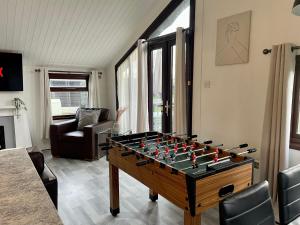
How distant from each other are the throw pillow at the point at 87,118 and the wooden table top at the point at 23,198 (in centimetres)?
328

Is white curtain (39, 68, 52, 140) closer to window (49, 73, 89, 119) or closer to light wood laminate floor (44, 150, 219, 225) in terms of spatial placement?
window (49, 73, 89, 119)

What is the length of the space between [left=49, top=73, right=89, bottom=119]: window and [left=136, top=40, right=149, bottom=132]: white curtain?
1.96 meters

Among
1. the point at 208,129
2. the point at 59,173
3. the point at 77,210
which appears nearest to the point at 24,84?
the point at 59,173

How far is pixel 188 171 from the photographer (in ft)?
5.23

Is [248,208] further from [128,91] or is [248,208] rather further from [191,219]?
[128,91]

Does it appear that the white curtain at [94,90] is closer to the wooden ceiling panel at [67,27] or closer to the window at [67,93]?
the window at [67,93]

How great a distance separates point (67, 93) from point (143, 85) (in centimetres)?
222

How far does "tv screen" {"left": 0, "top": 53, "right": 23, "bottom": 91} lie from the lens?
162 inches

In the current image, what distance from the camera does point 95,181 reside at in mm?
3396

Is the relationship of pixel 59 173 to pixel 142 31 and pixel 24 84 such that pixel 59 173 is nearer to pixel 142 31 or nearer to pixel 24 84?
pixel 24 84

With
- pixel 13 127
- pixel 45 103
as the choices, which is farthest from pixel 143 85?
pixel 13 127

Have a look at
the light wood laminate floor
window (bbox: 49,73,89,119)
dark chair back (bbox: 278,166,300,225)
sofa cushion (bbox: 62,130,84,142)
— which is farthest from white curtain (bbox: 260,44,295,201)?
window (bbox: 49,73,89,119)

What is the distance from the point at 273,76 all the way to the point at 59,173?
331 cm

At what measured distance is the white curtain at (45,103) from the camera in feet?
15.4
